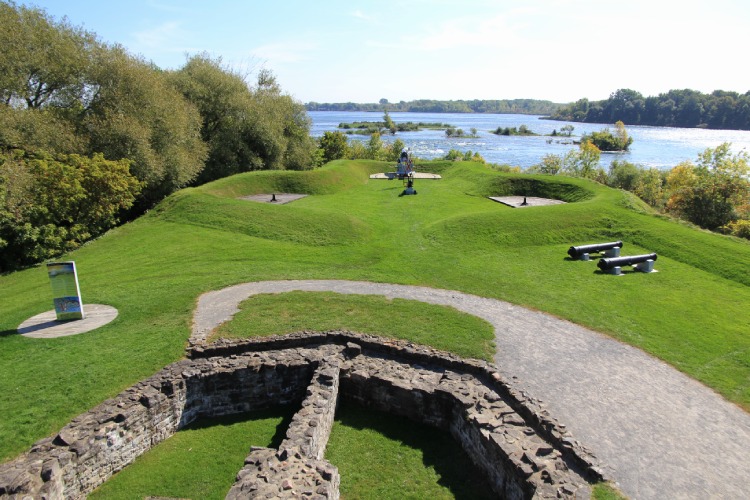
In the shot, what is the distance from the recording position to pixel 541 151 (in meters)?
118

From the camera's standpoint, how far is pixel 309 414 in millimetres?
10547

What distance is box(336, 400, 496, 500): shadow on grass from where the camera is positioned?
9.62 meters

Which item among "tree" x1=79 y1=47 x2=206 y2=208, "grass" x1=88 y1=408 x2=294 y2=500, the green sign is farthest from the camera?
"tree" x1=79 y1=47 x2=206 y2=208

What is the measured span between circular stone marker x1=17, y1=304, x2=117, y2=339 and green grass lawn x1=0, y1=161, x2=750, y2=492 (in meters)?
0.44

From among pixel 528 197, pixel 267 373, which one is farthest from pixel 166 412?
pixel 528 197

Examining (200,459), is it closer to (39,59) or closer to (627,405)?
(627,405)

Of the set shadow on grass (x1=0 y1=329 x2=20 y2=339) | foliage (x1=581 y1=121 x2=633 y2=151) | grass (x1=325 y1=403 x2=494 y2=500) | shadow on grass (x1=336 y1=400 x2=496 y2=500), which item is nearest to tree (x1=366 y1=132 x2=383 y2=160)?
foliage (x1=581 y1=121 x2=633 y2=151)

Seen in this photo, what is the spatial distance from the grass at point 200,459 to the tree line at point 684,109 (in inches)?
7259

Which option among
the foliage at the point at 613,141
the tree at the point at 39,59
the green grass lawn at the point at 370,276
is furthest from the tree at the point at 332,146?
the foliage at the point at 613,141

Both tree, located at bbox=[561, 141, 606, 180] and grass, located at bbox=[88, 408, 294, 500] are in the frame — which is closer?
grass, located at bbox=[88, 408, 294, 500]

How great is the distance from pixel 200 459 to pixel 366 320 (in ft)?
23.0

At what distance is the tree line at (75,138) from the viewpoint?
77.5ft

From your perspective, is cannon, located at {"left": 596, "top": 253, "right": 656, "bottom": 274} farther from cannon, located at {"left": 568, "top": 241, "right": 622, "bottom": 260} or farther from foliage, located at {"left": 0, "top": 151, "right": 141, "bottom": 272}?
foliage, located at {"left": 0, "top": 151, "right": 141, "bottom": 272}

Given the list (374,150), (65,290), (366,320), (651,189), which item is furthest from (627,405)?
(374,150)
